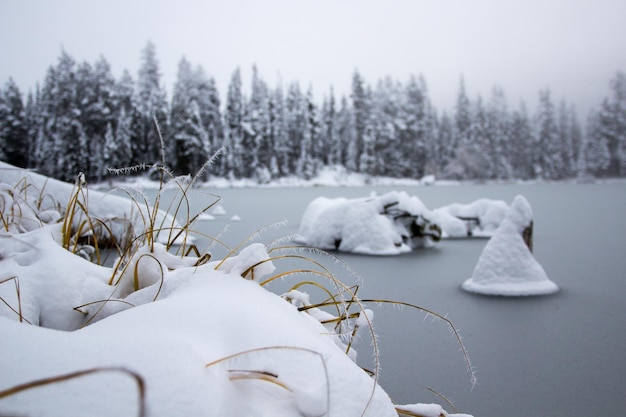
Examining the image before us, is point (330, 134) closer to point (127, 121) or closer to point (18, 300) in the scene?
point (127, 121)

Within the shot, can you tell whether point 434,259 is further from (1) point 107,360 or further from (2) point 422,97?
(2) point 422,97

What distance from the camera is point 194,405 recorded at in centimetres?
58

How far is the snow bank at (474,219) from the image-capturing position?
332 inches

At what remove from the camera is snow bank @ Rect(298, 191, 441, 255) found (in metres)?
6.44

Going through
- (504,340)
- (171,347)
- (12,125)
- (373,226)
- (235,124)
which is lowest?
(504,340)

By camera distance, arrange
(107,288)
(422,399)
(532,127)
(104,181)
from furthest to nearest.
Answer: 1. (532,127)
2. (104,181)
3. (422,399)
4. (107,288)

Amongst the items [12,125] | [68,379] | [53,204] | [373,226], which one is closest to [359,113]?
[12,125]

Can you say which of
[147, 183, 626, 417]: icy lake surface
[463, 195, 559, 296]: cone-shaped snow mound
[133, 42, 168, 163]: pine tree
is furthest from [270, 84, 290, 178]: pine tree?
[463, 195, 559, 296]: cone-shaped snow mound

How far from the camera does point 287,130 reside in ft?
156

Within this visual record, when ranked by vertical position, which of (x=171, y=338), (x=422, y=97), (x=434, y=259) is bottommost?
(x=434, y=259)

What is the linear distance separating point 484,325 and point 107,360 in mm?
3122

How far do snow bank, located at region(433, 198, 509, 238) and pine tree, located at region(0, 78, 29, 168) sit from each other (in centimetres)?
3355

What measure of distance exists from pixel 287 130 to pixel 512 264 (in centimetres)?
4494

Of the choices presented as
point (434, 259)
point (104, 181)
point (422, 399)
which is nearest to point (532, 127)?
point (104, 181)
